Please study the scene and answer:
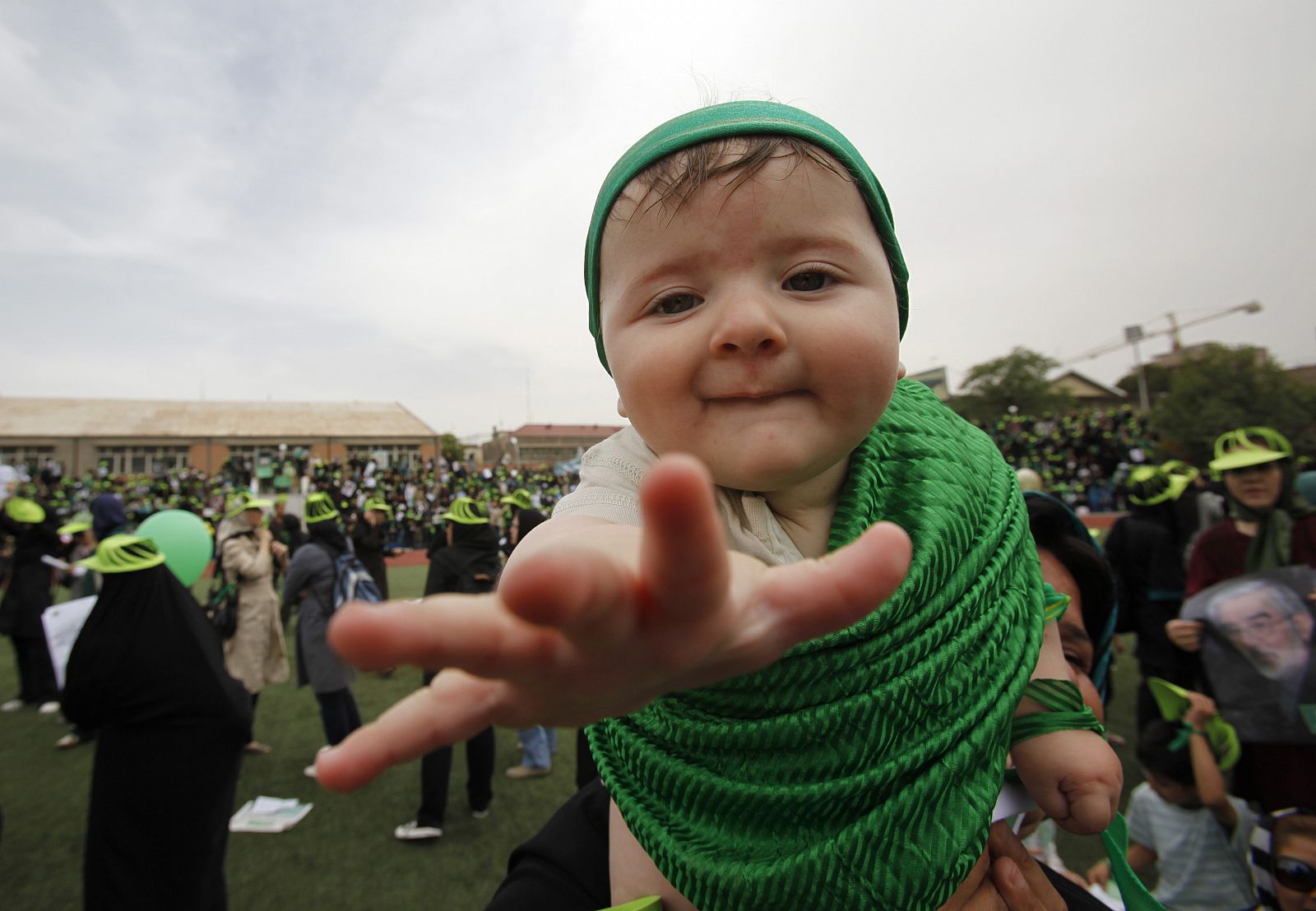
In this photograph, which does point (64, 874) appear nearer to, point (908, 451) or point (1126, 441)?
point (908, 451)

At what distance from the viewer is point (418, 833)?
412cm

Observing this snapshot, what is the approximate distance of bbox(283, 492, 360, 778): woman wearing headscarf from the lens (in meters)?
4.86

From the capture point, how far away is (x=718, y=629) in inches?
18.3

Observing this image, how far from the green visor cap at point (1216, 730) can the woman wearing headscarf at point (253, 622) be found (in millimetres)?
5964

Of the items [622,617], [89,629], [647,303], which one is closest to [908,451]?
[647,303]

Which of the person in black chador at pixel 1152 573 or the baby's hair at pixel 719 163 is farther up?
the baby's hair at pixel 719 163

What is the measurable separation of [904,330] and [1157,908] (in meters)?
1.03

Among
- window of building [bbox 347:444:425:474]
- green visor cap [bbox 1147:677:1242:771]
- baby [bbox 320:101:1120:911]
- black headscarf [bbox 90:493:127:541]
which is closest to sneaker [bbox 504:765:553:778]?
green visor cap [bbox 1147:677:1242:771]

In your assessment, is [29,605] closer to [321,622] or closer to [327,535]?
[327,535]

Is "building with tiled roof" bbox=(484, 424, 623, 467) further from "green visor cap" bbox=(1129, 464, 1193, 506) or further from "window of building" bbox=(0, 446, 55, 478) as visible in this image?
"green visor cap" bbox=(1129, 464, 1193, 506)

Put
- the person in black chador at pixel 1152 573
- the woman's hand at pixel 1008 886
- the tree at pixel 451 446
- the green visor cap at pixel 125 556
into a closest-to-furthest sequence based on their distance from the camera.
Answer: the woman's hand at pixel 1008 886 → the green visor cap at pixel 125 556 → the person in black chador at pixel 1152 573 → the tree at pixel 451 446

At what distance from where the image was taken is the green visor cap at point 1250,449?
3449 mm

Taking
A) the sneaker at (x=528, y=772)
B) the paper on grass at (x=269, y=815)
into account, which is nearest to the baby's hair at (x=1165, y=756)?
the sneaker at (x=528, y=772)

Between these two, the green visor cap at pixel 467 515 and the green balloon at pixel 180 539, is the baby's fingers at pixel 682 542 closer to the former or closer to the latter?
the green balloon at pixel 180 539
